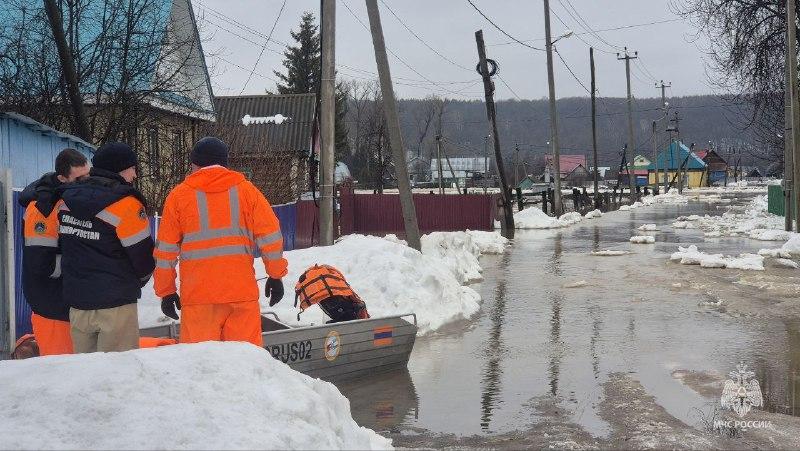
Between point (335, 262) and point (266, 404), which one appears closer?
point (266, 404)

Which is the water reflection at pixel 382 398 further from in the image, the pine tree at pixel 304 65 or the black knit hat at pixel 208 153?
the pine tree at pixel 304 65

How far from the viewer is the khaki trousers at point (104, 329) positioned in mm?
5301

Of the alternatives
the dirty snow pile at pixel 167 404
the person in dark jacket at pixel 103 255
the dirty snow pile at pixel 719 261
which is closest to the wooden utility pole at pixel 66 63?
the person in dark jacket at pixel 103 255

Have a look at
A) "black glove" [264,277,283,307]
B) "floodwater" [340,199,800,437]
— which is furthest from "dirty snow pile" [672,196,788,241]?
"black glove" [264,277,283,307]

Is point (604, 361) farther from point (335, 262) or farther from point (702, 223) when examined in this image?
point (702, 223)

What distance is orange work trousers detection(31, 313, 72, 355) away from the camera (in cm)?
564

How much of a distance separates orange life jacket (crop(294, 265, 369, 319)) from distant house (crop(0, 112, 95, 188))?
506 centimetres

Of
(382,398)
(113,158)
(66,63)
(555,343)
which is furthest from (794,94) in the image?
(113,158)

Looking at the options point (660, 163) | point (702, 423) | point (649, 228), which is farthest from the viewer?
point (660, 163)

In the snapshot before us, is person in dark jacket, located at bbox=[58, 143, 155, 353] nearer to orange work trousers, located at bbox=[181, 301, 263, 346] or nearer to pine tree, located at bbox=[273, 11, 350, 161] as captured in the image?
orange work trousers, located at bbox=[181, 301, 263, 346]

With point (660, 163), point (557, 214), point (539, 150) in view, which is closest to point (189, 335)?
point (557, 214)

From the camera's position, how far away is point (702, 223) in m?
32.6

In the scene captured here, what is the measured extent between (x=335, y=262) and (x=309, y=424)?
7390 mm

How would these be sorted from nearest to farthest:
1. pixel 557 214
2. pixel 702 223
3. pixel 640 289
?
1. pixel 640 289
2. pixel 702 223
3. pixel 557 214
